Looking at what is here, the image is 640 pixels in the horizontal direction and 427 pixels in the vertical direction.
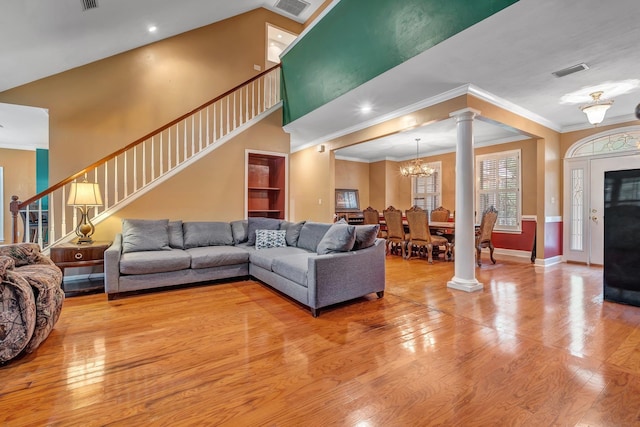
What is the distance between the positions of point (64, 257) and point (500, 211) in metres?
7.75

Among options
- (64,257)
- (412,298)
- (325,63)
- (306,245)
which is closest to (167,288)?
(64,257)

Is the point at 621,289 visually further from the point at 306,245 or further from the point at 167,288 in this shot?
the point at 167,288

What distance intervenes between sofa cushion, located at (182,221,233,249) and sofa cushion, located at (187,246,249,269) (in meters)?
0.15

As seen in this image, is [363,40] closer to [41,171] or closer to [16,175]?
[41,171]

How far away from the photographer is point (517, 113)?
182 inches

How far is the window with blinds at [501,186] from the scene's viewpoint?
6.40m

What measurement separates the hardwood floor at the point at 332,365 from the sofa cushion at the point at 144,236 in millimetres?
739

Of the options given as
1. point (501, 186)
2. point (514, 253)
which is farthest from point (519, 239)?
point (501, 186)

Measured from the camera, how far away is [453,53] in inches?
118

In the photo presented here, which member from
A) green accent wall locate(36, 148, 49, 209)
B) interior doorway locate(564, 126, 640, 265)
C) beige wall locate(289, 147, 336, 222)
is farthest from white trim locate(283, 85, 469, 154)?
green accent wall locate(36, 148, 49, 209)

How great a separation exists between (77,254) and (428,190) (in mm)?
7632

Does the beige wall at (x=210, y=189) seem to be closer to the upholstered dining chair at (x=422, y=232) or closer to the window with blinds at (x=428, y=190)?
the upholstered dining chair at (x=422, y=232)

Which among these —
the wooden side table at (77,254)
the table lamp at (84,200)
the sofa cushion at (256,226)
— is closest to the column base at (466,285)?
the sofa cushion at (256,226)

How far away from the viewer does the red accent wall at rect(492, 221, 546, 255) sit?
19.7ft
